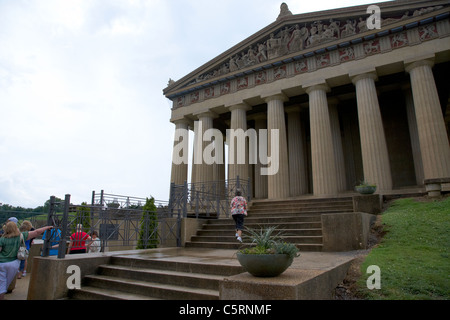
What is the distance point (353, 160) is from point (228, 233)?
55.5ft

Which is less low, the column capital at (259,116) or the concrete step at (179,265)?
the column capital at (259,116)

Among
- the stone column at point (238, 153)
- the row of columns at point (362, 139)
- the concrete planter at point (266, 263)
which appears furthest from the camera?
the stone column at point (238, 153)

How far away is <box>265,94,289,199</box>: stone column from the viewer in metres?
19.2

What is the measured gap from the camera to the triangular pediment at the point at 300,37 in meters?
17.5

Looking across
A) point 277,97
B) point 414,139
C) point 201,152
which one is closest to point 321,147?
point 277,97

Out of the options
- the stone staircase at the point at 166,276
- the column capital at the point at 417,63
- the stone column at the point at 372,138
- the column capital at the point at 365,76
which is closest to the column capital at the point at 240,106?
the column capital at the point at 365,76

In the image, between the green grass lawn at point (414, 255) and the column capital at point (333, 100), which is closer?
the green grass lawn at point (414, 255)

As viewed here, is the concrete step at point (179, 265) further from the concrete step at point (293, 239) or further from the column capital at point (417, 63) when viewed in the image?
the column capital at point (417, 63)

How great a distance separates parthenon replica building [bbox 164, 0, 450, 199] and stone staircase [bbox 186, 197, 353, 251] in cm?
421

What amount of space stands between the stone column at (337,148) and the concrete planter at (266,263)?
683 inches

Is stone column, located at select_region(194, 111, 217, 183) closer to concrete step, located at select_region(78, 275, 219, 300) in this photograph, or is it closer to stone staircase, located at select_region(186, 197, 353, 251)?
stone staircase, located at select_region(186, 197, 353, 251)

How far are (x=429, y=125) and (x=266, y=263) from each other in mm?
16212

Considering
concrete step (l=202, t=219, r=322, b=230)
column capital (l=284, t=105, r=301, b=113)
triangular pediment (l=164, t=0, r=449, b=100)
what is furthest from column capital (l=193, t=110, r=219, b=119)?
concrete step (l=202, t=219, r=322, b=230)
